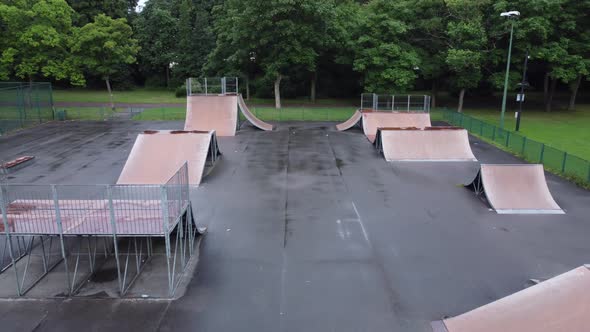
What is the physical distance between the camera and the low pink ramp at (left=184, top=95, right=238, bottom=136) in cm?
2862

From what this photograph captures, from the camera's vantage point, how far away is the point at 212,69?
50.8m

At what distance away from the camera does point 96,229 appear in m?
9.30

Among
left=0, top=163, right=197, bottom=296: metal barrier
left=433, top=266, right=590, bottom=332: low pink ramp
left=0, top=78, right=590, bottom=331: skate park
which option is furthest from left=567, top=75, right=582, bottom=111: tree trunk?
left=0, top=163, right=197, bottom=296: metal barrier

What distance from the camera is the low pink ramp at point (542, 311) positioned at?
6668 millimetres

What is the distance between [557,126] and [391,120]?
13.3m

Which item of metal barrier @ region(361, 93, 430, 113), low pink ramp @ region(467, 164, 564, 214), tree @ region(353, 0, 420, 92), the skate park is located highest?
tree @ region(353, 0, 420, 92)

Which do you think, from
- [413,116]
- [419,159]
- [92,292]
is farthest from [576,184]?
[92,292]

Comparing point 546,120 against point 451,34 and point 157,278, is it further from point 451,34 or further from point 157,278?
point 157,278

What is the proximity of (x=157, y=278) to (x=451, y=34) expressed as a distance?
3303cm

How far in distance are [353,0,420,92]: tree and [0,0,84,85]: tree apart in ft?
82.7

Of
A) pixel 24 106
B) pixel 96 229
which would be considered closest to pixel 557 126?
pixel 96 229

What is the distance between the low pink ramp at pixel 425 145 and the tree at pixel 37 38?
98.2 feet

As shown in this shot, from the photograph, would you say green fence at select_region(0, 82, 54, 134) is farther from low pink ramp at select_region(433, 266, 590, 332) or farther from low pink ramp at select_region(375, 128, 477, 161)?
low pink ramp at select_region(433, 266, 590, 332)

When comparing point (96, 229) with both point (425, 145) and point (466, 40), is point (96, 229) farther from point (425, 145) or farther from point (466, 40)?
point (466, 40)
